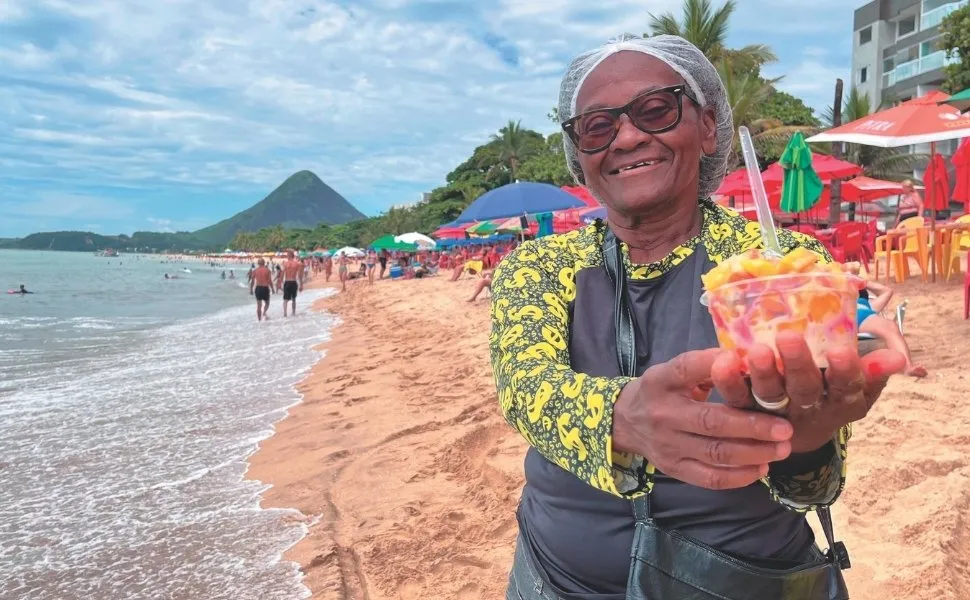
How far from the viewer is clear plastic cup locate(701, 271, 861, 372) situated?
79cm

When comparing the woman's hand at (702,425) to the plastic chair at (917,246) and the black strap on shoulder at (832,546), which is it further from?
the plastic chair at (917,246)

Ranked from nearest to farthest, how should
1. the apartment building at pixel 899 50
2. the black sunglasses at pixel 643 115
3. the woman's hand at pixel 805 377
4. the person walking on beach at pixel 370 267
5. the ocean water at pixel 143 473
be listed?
the woman's hand at pixel 805 377 < the black sunglasses at pixel 643 115 < the ocean water at pixel 143 473 < the apartment building at pixel 899 50 < the person walking on beach at pixel 370 267

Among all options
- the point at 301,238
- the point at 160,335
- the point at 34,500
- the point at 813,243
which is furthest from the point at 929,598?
the point at 301,238

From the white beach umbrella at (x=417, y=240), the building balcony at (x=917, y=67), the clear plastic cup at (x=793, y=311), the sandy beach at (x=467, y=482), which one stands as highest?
the building balcony at (x=917, y=67)

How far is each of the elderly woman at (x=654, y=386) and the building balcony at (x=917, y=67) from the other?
32.6 metres

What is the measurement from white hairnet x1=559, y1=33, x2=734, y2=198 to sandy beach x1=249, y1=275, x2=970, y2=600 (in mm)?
1979

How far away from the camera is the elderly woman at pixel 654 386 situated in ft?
2.65

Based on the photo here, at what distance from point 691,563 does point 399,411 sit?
5219mm

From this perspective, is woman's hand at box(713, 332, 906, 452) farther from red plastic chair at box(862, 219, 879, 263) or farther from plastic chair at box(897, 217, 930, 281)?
red plastic chair at box(862, 219, 879, 263)

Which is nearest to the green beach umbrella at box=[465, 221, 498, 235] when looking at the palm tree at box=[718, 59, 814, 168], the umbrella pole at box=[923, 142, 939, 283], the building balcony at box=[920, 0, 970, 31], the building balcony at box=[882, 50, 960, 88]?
the palm tree at box=[718, 59, 814, 168]

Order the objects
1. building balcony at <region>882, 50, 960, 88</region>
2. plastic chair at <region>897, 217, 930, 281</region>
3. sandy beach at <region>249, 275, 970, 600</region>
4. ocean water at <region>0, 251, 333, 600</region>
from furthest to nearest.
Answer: building balcony at <region>882, 50, 960, 88</region> < plastic chair at <region>897, 217, 930, 281</region> < ocean water at <region>0, 251, 333, 600</region> < sandy beach at <region>249, 275, 970, 600</region>

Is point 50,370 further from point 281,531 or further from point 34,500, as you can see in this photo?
point 281,531

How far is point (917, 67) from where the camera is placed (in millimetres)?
29375

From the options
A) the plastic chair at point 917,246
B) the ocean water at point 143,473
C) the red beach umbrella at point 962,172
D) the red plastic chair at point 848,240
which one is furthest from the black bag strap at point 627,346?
the red plastic chair at point 848,240
